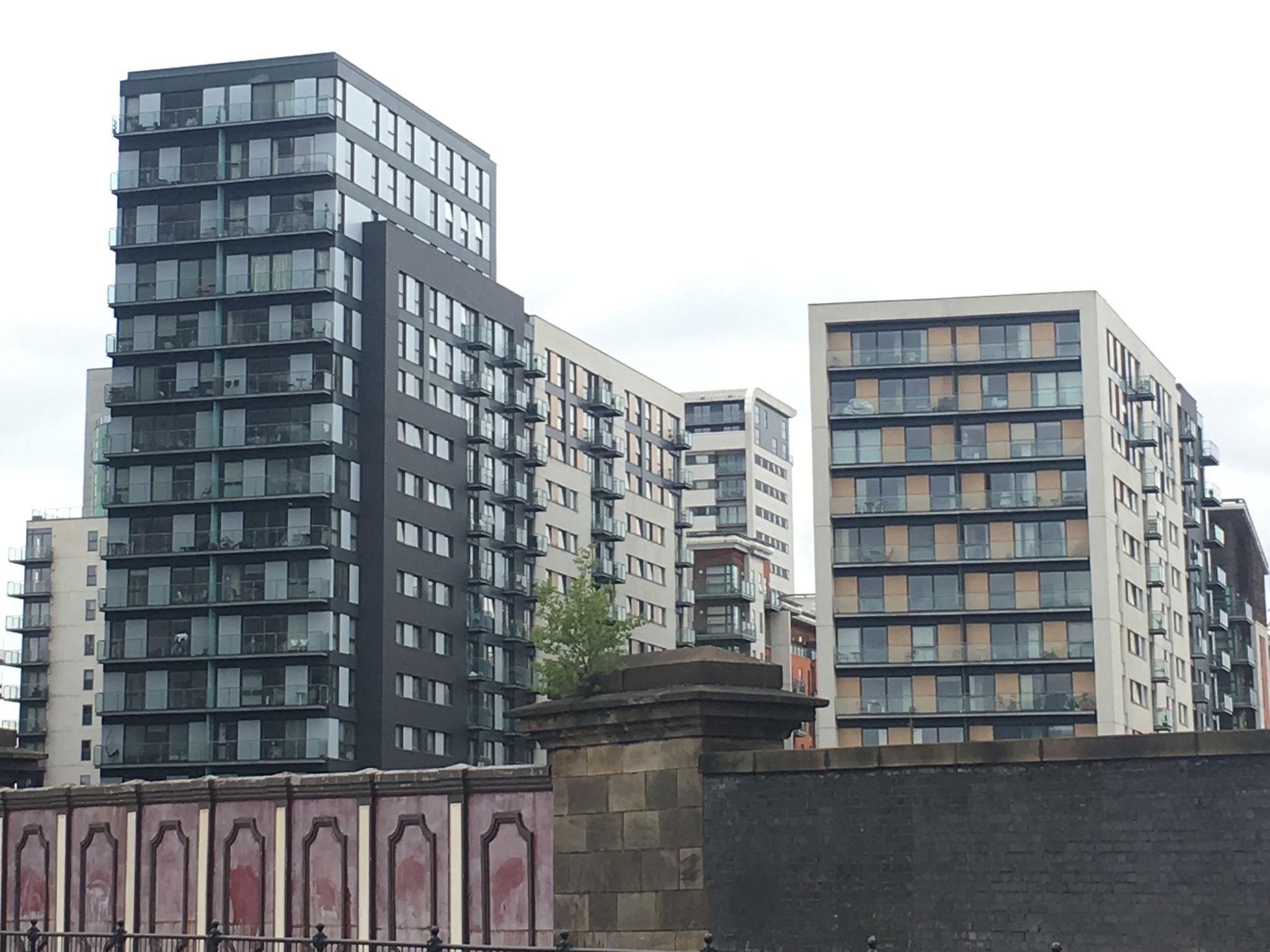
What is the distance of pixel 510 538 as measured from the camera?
12556 centimetres

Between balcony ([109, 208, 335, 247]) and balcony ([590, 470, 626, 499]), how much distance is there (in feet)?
111

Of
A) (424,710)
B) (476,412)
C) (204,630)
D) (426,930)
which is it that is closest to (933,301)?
(476,412)

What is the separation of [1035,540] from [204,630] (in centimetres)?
4577

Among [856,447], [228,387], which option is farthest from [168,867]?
[856,447]

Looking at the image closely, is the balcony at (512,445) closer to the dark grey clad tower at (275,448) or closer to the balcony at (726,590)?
the dark grey clad tower at (275,448)

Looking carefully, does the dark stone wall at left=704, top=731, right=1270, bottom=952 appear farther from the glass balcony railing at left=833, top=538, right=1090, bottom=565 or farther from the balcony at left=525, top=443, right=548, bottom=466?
the balcony at left=525, top=443, right=548, bottom=466

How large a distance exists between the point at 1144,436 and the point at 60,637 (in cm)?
8560

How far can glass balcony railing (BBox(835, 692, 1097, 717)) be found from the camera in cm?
11594

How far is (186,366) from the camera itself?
4444 inches

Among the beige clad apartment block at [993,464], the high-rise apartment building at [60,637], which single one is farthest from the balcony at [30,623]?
the beige clad apartment block at [993,464]

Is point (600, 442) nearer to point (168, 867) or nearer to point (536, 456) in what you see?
point (536, 456)

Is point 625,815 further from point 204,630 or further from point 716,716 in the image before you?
point 204,630

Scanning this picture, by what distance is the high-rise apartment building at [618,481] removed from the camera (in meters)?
134

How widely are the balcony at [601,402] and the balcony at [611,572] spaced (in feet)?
Result: 32.1
